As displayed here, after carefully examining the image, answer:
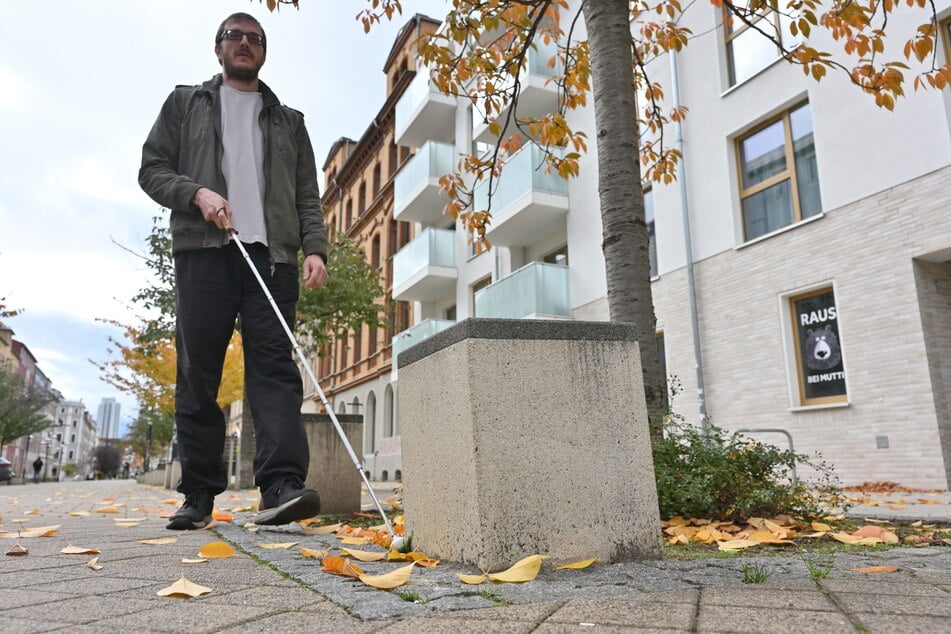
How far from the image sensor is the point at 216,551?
2.70 metres

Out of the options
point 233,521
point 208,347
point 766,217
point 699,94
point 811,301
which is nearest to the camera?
point 208,347

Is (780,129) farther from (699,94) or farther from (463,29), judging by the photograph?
(463,29)

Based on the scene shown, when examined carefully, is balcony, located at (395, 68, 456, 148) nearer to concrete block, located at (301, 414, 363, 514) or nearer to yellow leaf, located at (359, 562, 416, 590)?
concrete block, located at (301, 414, 363, 514)

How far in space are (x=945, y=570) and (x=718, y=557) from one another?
689 millimetres

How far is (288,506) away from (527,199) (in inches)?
531

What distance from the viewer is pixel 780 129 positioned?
11789 mm

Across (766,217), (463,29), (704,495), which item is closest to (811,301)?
(766,217)

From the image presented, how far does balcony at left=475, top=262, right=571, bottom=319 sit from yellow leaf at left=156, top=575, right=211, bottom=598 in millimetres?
12950

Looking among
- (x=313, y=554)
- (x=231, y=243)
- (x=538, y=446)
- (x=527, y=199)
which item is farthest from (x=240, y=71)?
(x=527, y=199)

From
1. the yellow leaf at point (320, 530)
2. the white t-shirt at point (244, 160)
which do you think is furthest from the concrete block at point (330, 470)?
the white t-shirt at point (244, 160)

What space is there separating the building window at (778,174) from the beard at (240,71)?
955 centimetres

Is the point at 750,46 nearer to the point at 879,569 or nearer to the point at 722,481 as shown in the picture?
the point at 722,481

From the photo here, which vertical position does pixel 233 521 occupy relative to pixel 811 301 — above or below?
below

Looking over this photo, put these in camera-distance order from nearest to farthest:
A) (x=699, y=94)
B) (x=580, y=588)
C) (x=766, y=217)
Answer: (x=580, y=588) → (x=766, y=217) → (x=699, y=94)
